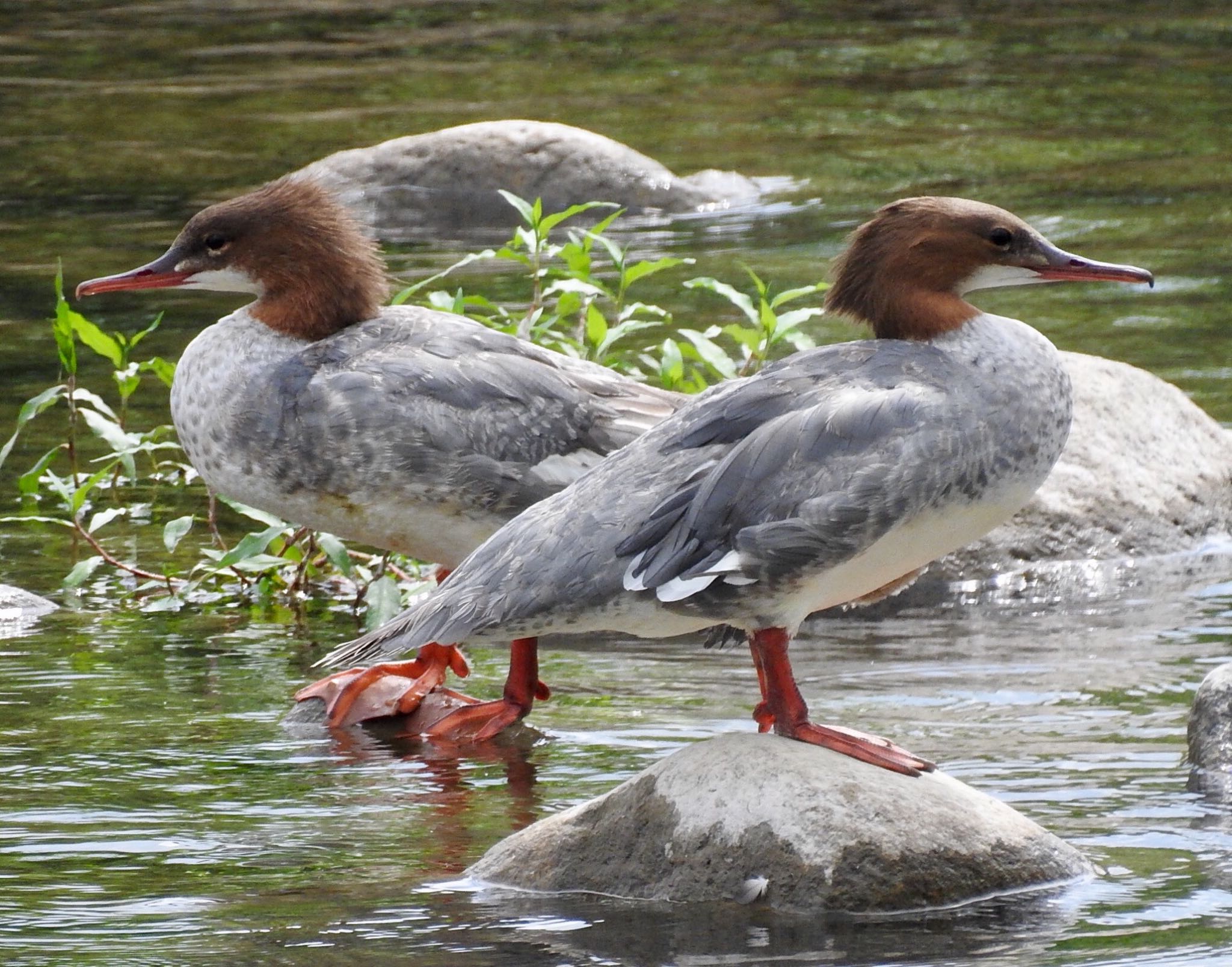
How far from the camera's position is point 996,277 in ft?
17.2

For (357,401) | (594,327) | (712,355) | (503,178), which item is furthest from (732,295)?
(503,178)

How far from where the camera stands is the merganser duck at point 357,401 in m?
6.15

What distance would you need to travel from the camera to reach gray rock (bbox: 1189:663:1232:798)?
534 centimetres

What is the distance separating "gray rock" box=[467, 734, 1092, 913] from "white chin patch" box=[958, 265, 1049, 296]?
3.99 ft

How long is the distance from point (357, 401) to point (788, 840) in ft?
7.10

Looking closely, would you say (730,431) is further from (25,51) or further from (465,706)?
(25,51)

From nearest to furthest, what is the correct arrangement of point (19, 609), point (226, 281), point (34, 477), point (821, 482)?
1. point (821, 482)
2. point (226, 281)
3. point (19, 609)
4. point (34, 477)

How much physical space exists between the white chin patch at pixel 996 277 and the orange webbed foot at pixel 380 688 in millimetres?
1974

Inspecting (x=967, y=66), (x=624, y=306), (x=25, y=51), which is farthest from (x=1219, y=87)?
(x=25, y=51)

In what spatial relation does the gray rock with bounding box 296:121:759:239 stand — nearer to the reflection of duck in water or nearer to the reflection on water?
the reflection on water

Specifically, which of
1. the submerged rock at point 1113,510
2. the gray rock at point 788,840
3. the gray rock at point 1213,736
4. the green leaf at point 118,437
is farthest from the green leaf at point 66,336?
the gray rock at point 1213,736

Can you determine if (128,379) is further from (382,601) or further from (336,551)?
(382,601)

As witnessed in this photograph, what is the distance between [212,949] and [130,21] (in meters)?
20.8

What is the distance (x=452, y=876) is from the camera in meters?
4.95
